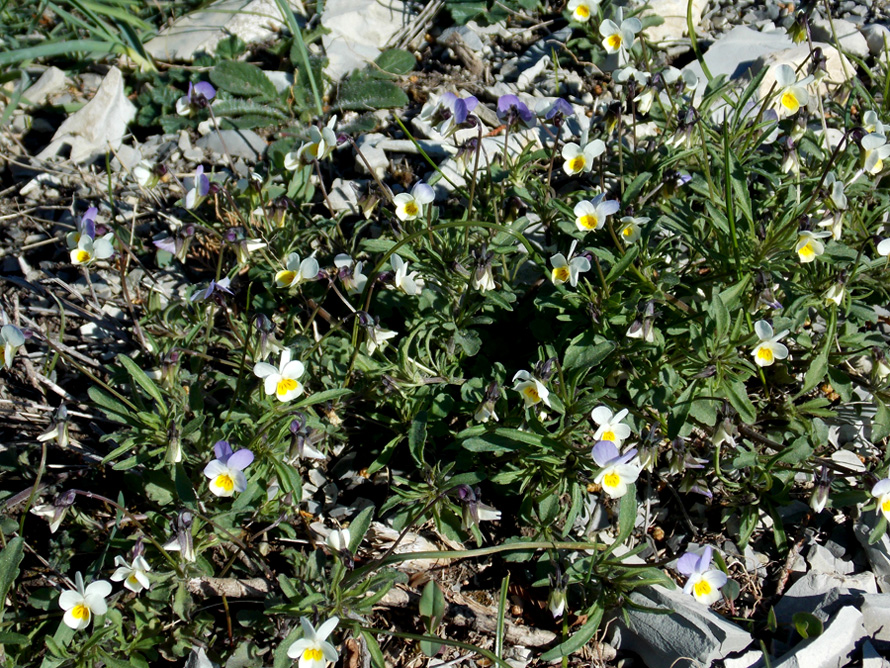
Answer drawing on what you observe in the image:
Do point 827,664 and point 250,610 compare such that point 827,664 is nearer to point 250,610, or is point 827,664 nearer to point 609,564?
point 609,564

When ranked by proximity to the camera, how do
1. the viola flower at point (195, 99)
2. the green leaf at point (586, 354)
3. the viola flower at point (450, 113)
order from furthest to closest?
the viola flower at point (195, 99)
the viola flower at point (450, 113)
the green leaf at point (586, 354)

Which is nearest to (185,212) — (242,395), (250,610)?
(242,395)

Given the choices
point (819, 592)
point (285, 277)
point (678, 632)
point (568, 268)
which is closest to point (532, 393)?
point (568, 268)

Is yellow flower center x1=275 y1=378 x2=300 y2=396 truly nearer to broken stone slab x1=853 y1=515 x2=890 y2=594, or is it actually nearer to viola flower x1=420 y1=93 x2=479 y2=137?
viola flower x1=420 y1=93 x2=479 y2=137

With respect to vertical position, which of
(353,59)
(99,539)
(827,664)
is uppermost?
(353,59)

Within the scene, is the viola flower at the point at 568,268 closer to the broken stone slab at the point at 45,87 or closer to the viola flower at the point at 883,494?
the viola flower at the point at 883,494

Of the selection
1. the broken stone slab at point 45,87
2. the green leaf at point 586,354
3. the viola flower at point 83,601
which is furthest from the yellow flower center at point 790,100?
the broken stone slab at point 45,87

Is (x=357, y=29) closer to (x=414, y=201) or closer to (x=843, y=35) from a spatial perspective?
(x=414, y=201)
